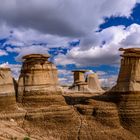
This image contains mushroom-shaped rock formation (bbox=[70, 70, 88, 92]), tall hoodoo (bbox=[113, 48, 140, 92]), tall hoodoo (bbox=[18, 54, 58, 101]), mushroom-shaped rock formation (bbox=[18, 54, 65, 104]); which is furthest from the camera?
mushroom-shaped rock formation (bbox=[70, 70, 88, 92])

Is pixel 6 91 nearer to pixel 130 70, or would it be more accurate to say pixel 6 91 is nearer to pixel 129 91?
pixel 129 91

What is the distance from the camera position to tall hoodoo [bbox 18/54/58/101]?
32438 mm

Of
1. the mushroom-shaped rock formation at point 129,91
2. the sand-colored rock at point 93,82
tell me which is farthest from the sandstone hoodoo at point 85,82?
the mushroom-shaped rock formation at point 129,91

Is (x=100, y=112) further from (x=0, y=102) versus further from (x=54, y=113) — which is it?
(x=0, y=102)

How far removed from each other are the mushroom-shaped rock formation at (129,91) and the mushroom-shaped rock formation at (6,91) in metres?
8.73

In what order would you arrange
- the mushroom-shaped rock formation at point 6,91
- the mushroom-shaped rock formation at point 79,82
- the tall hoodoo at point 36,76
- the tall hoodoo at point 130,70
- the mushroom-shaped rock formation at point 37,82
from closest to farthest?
1. the mushroom-shaped rock formation at point 6,91
2. the mushroom-shaped rock formation at point 37,82
3. the tall hoodoo at point 36,76
4. the tall hoodoo at point 130,70
5. the mushroom-shaped rock formation at point 79,82

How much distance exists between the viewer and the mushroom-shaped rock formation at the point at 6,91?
3084cm

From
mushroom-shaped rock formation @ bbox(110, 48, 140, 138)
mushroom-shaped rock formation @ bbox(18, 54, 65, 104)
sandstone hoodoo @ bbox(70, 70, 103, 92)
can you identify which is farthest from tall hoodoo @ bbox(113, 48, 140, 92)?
sandstone hoodoo @ bbox(70, 70, 103, 92)

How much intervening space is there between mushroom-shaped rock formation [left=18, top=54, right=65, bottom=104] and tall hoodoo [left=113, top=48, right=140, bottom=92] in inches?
228

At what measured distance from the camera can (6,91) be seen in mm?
31141

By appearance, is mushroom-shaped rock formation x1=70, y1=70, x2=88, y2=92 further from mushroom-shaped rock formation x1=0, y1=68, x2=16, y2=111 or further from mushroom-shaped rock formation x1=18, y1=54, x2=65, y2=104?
mushroom-shaped rock formation x1=0, y1=68, x2=16, y2=111

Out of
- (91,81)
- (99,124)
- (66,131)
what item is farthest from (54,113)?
(91,81)

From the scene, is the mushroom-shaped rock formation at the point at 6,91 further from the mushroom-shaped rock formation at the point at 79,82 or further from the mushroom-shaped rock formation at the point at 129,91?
the mushroom-shaped rock formation at the point at 79,82

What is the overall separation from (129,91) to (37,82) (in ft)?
24.8
